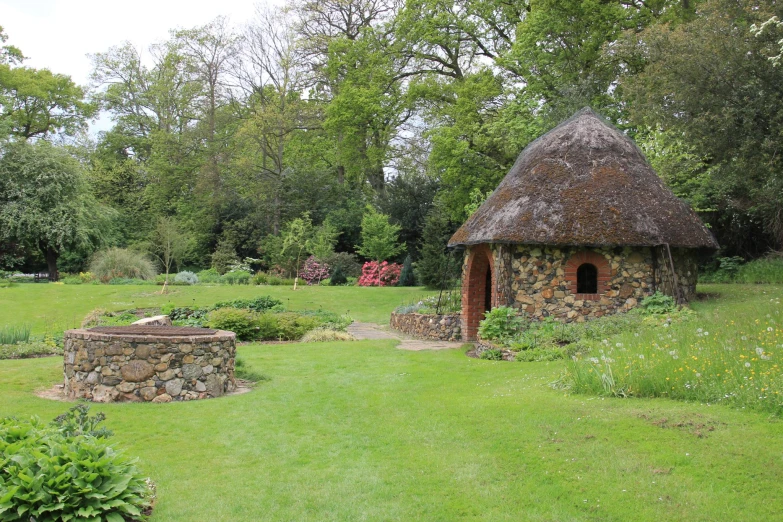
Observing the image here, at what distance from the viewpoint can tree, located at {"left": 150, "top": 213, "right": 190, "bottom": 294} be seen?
31.9m

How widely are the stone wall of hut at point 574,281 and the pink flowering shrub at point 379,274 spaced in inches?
676

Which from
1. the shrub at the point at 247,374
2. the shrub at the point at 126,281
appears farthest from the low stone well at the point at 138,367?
the shrub at the point at 126,281

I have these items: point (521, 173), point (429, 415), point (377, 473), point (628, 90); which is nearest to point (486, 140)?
point (628, 90)

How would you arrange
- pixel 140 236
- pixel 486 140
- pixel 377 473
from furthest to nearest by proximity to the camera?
pixel 140 236 < pixel 486 140 < pixel 377 473

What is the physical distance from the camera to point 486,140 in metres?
26.6

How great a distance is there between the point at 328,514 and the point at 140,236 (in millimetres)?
36989

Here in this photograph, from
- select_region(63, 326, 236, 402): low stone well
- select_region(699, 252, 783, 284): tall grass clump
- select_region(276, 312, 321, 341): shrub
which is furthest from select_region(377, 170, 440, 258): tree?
select_region(63, 326, 236, 402): low stone well

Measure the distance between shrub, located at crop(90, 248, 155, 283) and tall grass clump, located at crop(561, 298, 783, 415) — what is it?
85.4ft

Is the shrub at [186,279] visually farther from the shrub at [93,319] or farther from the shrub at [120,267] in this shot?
the shrub at [93,319]

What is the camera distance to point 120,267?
31359 mm

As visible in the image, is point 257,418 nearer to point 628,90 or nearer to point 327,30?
point 628,90

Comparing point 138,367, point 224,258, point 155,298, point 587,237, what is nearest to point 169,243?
point 224,258

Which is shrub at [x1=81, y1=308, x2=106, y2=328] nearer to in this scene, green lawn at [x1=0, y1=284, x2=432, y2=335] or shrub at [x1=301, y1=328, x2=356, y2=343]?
green lawn at [x1=0, y1=284, x2=432, y2=335]

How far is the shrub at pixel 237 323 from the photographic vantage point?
54.9ft
